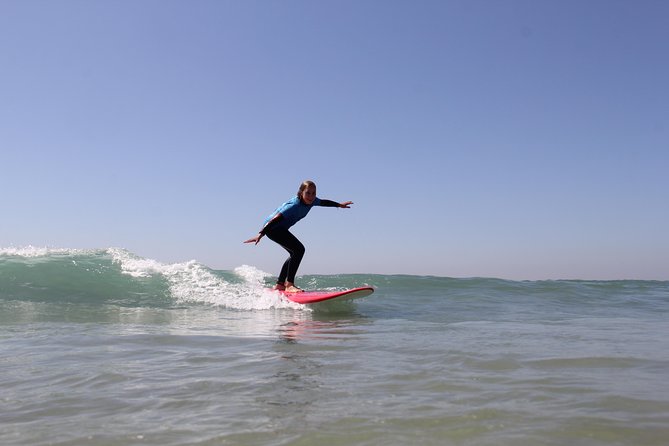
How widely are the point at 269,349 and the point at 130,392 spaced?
5.78ft

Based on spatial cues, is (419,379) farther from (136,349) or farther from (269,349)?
(136,349)

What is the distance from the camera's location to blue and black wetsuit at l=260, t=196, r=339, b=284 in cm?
977

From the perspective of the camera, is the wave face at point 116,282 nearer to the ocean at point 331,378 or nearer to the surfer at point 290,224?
the surfer at point 290,224

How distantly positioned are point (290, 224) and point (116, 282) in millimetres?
5727

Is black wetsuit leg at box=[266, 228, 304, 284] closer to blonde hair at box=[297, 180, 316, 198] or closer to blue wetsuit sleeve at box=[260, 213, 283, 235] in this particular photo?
blue wetsuit sleeve at box=[260, 213, 283, 235]

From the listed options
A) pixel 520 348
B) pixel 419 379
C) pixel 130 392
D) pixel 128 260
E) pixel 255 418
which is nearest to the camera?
pixel 255 418

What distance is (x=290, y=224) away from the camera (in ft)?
33.0

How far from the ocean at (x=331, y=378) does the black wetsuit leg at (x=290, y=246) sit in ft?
5.78

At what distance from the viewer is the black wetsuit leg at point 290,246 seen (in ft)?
32.8

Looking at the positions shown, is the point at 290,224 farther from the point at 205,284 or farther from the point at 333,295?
the point at 205,284

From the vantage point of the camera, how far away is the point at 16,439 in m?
2.33

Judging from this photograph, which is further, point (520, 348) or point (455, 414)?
point (520, 348)

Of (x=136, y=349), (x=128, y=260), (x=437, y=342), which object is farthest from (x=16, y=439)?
(x=128, y=260)

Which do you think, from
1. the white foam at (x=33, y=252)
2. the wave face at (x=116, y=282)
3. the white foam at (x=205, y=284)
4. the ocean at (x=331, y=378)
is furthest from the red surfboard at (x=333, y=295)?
the white foam at (x=33, y=252)
